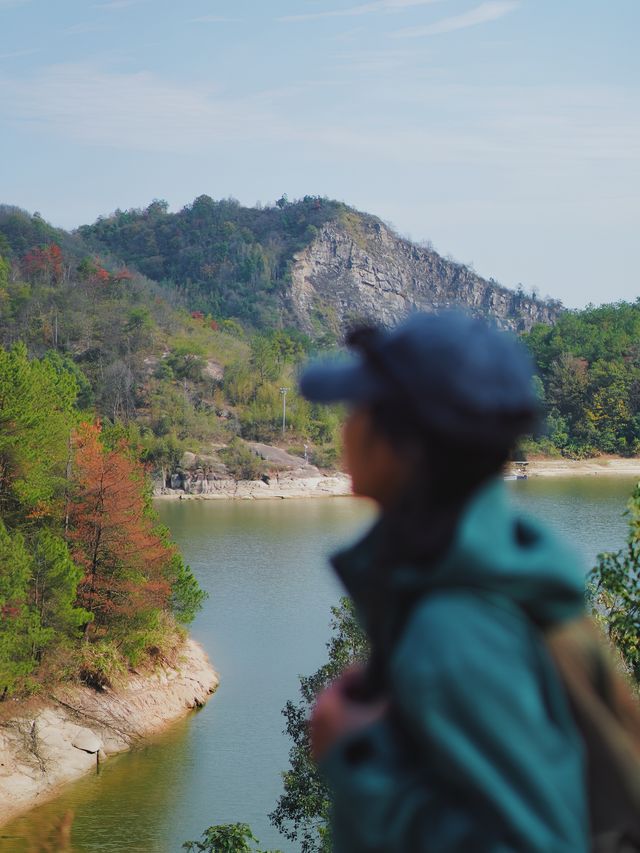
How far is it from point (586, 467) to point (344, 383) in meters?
44.9

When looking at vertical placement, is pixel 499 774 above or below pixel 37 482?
above

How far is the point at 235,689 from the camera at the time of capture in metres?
16.2

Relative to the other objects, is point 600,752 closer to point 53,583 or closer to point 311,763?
point 311,763

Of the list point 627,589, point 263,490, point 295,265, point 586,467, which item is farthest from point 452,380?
point 295,265

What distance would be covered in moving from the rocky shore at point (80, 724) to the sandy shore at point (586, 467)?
28.5m

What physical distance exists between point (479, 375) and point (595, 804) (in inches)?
13.7

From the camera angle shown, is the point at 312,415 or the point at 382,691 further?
the point at 312,415

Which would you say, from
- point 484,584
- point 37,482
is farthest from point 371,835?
point 37,482

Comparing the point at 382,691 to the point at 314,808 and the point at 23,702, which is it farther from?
the point at 23,702

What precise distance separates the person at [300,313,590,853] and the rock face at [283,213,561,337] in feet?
242

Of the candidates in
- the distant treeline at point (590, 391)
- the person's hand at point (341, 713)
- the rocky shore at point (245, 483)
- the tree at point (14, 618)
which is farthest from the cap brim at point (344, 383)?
the distant treeline at point (590, 391)

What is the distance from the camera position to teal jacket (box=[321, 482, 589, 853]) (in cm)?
82

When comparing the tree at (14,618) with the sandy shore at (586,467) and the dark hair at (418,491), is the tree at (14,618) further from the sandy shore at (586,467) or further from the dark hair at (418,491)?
the sandy shore at (586,467)

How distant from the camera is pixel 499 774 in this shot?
2.69ft
